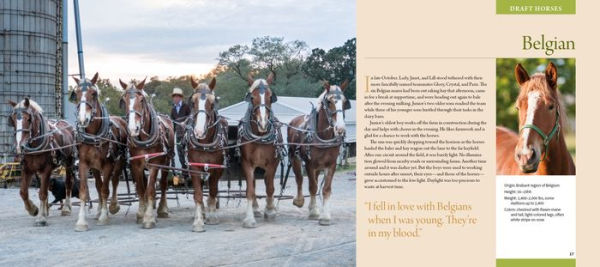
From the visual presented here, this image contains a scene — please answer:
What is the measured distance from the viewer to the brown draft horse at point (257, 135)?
977 centimetres

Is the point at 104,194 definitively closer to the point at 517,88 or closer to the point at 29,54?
the point at 517,88

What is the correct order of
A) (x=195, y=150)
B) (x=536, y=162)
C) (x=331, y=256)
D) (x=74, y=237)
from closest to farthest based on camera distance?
(x=536, y=162)
(x=331, y=256)
(x=74, y=237)
(x=195, y=150)

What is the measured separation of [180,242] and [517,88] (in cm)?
576

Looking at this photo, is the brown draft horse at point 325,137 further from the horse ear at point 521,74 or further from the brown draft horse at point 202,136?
the horse ear at point 521,74

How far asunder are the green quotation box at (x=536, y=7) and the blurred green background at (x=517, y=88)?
337 mm

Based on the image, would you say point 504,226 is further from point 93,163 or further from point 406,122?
point 93,163

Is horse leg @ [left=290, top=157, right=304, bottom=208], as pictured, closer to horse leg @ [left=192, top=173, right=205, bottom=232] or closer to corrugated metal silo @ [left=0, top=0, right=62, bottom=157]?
horse leg @ [left=192, top=173, right=205, bottom=232]

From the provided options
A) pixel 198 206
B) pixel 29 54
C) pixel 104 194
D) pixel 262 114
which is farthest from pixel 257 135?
pixel 29 54

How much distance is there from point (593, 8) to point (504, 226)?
66.9 inches

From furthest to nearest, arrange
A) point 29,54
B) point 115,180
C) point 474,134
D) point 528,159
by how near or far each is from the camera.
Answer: point 29,54 < point 115,180 < point 474,134 < point 528,159

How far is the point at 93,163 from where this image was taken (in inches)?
393

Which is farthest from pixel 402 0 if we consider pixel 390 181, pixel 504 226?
pixel 504 226

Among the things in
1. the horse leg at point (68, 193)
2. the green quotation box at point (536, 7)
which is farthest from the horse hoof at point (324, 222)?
the green quotation box at point (536, 7)

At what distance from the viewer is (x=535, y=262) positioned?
4.29 metres
